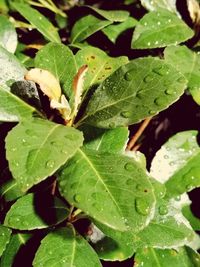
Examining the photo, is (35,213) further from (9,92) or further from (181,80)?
(181,80)

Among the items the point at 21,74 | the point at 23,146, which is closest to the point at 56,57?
the point at 21,74

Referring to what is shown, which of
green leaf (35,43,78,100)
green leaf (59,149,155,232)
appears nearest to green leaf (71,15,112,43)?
green leaf (35,43,78,100)

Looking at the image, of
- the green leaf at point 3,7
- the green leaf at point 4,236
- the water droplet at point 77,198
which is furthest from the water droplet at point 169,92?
the green leaf at point 3,7

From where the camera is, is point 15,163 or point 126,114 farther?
point 126,114

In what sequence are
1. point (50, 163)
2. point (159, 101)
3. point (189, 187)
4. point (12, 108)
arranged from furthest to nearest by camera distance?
point (189, 187), point (12, 108), point (159, 101), point (50, 163)

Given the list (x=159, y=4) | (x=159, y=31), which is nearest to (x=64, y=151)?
(x=159, y=31)

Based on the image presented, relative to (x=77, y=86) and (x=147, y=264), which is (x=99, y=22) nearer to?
(x=77, y=86)

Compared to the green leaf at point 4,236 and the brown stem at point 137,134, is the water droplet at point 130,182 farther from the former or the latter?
the brown stem at point 137,134

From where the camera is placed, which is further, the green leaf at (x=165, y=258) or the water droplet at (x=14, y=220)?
the green leaf at (x=165, y=258)
